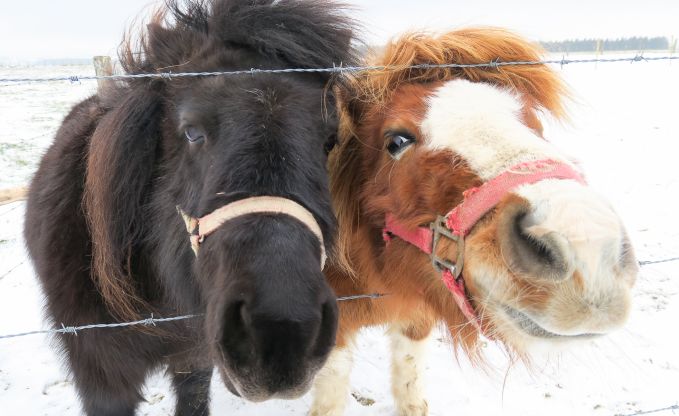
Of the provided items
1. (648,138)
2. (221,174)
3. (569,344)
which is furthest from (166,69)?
(648,138)

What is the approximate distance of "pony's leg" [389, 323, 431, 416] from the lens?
3264mm

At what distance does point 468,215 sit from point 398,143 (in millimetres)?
531

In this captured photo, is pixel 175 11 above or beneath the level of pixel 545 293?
above

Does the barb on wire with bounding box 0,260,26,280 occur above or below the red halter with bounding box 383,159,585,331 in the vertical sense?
below

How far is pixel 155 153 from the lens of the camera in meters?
1.99

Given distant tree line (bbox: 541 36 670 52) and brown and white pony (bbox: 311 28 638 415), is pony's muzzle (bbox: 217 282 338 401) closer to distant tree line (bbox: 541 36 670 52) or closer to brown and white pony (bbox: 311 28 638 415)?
brown and white pony (bbox: 311 28 638 415)

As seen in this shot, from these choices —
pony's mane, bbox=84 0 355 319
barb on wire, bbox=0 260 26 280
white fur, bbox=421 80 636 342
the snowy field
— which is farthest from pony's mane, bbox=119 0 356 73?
barb on wire, bbox=0 260 26 280

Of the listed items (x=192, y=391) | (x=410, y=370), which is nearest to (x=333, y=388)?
(x=410, y=370)

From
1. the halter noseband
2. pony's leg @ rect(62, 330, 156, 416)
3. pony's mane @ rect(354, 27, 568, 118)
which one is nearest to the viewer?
the halter noseband

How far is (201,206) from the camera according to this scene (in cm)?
157

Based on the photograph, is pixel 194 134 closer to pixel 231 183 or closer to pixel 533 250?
pixel 231 183

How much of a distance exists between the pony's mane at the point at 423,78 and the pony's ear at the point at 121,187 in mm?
887

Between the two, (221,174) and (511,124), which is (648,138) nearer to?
(511,124)

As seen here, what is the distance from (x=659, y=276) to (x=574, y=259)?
4618 mm
